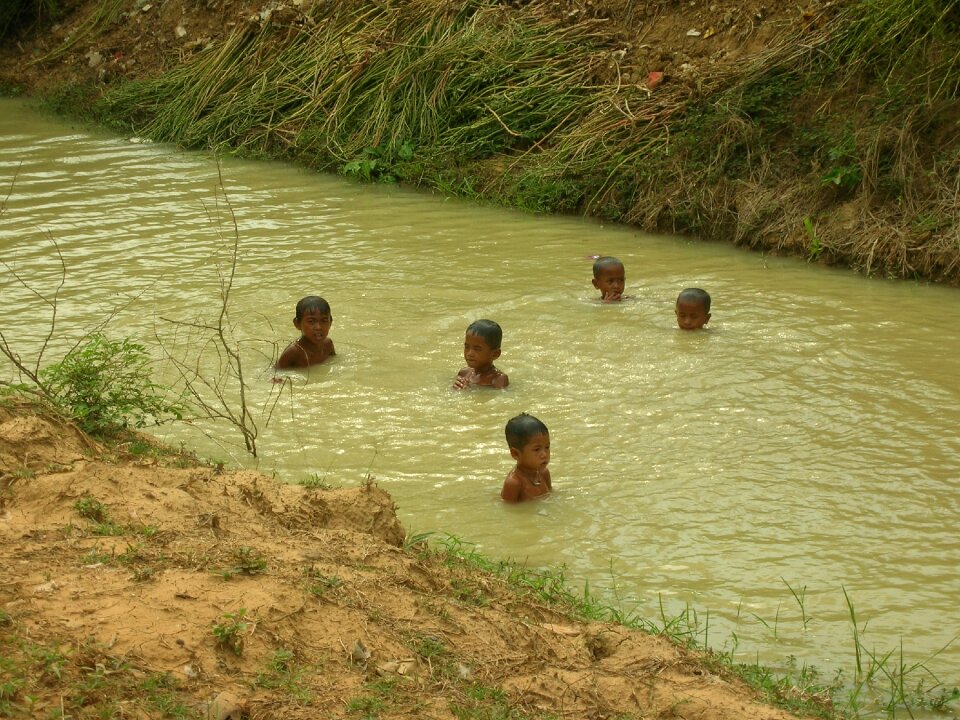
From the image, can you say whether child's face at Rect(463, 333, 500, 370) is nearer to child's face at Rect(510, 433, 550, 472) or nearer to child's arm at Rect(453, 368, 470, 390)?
child's arm at Rect(453, 368, 470, 390)

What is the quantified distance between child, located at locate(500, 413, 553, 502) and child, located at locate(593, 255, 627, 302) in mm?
3599

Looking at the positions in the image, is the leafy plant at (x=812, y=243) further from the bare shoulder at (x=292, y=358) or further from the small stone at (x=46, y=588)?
the small stone at (x=46, y=588)

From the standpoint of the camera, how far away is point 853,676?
484 cm

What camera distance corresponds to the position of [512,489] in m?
6.49

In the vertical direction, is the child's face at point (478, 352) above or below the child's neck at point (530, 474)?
above

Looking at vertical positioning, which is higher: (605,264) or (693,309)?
(605,264)

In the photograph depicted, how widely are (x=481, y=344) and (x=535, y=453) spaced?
1.83 meters

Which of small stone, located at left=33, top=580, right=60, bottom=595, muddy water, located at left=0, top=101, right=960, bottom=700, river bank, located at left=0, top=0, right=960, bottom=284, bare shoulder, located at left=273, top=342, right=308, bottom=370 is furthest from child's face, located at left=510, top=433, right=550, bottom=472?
river bank, located at left=0, top=0, right=960, bottom=284

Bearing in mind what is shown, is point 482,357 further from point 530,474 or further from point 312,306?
point 530,474

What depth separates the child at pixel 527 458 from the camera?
253 inches

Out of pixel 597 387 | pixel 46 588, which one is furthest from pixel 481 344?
pixel 46 588

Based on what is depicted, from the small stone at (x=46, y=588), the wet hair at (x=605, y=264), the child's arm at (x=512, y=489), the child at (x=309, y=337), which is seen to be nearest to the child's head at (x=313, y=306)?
the child at (x=309, y=337)

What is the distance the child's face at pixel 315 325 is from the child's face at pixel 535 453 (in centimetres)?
254

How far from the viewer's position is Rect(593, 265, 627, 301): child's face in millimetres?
9930
